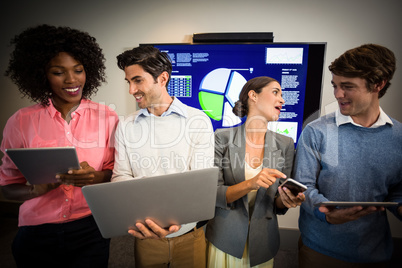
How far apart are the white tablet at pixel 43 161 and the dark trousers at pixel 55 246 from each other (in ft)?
0.94

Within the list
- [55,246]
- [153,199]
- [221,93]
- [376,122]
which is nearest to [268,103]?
[376,122]

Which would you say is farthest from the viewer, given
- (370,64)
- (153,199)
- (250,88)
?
(250,88)

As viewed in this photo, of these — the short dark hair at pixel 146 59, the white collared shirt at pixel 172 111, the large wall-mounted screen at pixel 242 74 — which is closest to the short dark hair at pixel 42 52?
the short dark hair at pixel 146 59

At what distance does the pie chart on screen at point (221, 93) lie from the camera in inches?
87.2

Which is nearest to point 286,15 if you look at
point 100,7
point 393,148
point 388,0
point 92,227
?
point 388,0

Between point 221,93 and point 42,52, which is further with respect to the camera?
point 221,93

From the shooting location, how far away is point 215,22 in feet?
7.45

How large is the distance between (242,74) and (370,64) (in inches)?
48.4

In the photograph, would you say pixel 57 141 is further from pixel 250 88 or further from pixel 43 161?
pixel 250 88

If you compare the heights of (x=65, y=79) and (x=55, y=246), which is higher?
(x=65, y=79)

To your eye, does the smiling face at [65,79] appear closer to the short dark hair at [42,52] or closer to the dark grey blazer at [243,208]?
the short dark hair at [42,52]

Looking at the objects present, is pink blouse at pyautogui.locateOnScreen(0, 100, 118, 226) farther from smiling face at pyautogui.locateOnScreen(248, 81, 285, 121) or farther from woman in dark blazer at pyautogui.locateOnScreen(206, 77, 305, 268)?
smiling face at pyautogui.locateOnScreen(248, 81, 285, 121)

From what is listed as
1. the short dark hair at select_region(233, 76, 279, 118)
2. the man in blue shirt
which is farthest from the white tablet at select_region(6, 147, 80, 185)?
the man in blue shirt

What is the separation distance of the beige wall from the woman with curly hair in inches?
48.6
